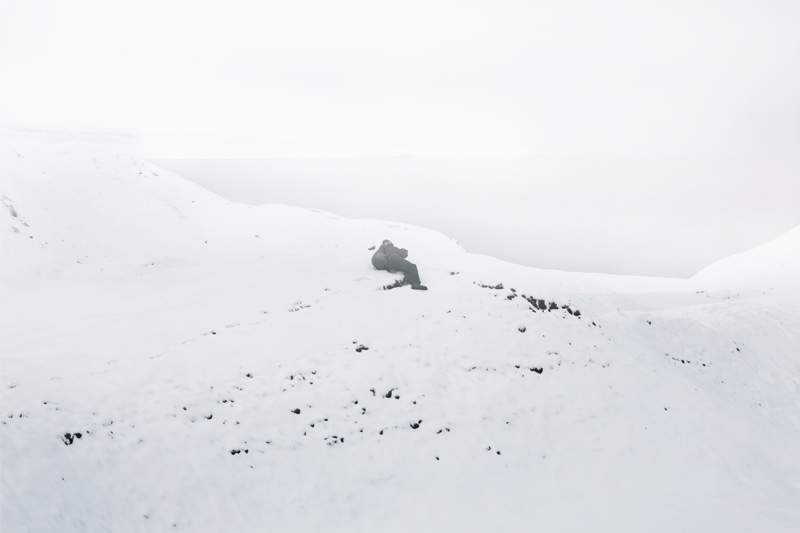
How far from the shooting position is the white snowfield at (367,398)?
32.4 ft

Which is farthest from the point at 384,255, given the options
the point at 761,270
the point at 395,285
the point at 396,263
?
the point at 761,270

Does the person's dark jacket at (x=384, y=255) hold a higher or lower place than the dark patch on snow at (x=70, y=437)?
higher

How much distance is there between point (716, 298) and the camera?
→ 101 ft

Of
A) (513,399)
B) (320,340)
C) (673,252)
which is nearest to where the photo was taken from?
(513,399)

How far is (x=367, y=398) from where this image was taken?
13.3 metres

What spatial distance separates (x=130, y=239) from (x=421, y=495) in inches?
997

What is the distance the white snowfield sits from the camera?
9.88 meters

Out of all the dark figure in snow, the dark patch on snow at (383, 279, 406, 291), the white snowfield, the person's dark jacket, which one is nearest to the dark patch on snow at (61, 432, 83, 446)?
the white snowfield

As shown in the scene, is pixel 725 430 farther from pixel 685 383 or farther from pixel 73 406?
pixel 73 406

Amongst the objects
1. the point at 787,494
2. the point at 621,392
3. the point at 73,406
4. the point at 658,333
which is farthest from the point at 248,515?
the point at 658,333

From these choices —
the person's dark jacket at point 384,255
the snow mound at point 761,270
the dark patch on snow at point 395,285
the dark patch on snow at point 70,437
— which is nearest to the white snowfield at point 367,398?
the dark patch on snow at point 70,437

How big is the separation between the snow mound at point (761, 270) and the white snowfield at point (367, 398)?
45.6 ft

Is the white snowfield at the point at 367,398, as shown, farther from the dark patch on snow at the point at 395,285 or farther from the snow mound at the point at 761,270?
the snow mound at the point at 761,270

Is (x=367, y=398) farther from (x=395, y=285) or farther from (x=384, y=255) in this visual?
(x=384, y=255)
